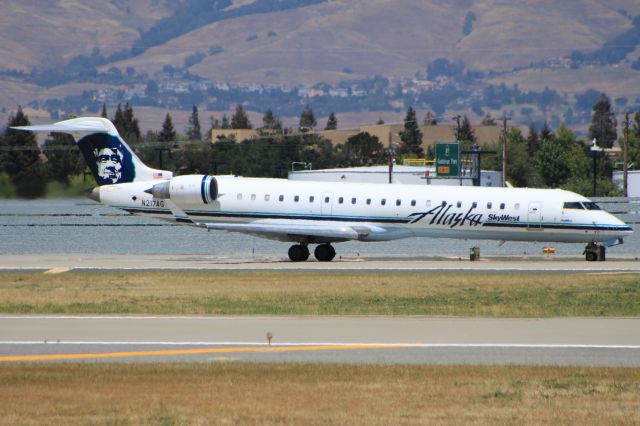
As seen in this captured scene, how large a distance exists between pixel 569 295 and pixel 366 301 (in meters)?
5.14

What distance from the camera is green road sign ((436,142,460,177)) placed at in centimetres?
8012

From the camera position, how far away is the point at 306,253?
44.9 meters

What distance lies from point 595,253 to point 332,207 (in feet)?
31.1

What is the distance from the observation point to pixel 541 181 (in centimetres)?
15000

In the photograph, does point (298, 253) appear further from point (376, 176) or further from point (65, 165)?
point (376, 176)

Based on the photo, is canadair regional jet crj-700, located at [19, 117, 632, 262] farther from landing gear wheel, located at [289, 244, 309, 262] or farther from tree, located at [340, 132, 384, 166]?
tree, located at [340, 132, 384, 166]

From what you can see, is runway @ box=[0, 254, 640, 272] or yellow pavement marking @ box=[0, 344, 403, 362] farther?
runway @ box=[0, 254, 640, 272]

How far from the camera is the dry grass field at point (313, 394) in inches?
575

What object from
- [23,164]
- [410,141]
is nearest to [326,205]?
[23,164]

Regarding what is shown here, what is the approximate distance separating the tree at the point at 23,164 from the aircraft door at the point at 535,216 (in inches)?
916

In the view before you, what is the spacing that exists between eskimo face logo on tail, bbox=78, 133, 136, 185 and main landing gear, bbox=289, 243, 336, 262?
272 inches

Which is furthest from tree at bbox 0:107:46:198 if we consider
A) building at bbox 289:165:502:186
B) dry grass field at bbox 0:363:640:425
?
dry grass field at bbox 0:363:640:425

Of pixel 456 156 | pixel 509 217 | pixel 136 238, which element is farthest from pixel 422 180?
pixel 509 217

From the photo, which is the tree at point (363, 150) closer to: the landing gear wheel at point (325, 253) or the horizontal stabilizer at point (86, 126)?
the horizontal stabilizer at point (86, 126)
